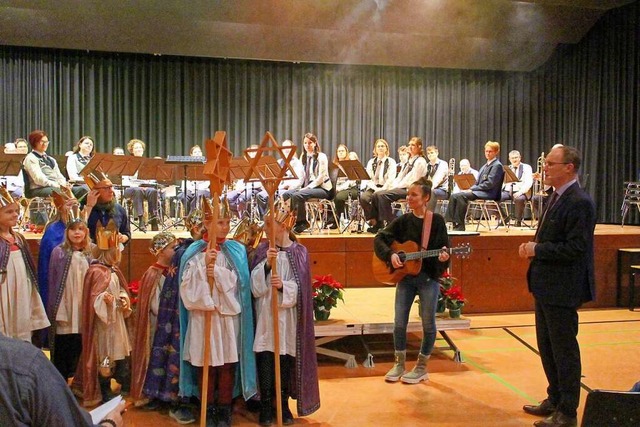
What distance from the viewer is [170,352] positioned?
440 centimetres

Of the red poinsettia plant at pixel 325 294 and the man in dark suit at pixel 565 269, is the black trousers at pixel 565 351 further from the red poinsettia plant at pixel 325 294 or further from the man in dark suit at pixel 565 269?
the red poinsettia plant at pixel 325 294

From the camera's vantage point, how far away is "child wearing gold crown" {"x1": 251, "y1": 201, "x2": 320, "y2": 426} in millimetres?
4238

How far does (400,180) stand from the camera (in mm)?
9828

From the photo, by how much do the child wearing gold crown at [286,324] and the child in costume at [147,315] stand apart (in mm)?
691

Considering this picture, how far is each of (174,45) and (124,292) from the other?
10091mm

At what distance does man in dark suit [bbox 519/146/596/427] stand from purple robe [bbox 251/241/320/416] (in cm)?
147

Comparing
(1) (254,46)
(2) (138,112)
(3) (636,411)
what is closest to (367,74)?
(1) (254,46)

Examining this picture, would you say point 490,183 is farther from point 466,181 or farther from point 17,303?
point 17,303

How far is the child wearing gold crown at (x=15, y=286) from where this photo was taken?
421 centimetres

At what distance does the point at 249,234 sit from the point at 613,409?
10.2 feet

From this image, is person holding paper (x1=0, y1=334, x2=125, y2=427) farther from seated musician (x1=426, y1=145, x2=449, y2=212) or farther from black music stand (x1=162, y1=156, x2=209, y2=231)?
seated musician (x1=426, y1=145, x2=449, y2=212)

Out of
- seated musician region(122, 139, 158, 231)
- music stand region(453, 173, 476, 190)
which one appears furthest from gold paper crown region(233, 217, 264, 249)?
seated musician region(122, 139, 158, 231)

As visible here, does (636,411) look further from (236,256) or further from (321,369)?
(321,369)

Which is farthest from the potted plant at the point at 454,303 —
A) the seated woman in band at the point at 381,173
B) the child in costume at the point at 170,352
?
the seated woman in band at the point at 381,173
